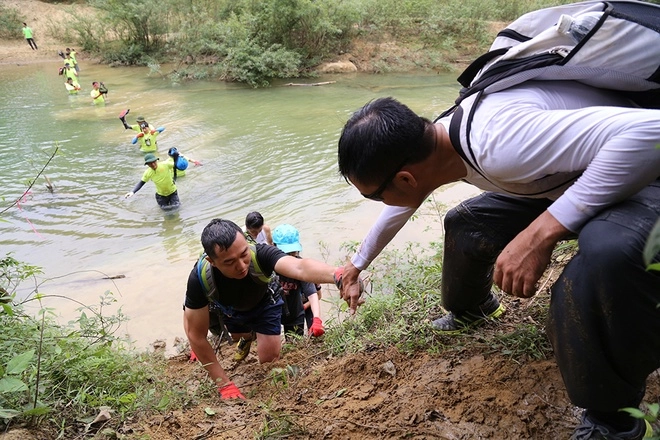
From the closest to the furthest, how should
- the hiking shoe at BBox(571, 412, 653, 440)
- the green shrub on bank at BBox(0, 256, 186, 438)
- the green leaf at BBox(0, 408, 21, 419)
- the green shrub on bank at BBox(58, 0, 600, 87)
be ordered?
the hiking shoe at BBox(571, 412, 653, 440), the green leaf at BBox(0, 408, 21, 419), the green shrub on bank at BBox(0, 256, 186, 438), the green shrub on bank at BBox(58, 0, 600, 87)

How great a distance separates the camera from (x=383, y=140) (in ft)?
5.59

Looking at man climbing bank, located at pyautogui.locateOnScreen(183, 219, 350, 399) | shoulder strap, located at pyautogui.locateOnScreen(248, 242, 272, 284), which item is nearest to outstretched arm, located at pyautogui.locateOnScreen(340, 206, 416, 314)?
man climbing bank, located at pyautogui.locateOnScreen(183, 219, 350, 399)

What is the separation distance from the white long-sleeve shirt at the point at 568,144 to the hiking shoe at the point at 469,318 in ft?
3.59

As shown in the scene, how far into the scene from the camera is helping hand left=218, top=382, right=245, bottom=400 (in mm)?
3005

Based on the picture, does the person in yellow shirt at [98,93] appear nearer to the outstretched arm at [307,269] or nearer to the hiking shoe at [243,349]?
the hiking shoe at [243,349]

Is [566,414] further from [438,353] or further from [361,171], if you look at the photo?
[361,171]

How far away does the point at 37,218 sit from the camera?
339 inches

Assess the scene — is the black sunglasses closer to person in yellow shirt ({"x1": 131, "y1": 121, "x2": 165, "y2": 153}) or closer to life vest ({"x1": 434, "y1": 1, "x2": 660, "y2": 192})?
life vest ({"x1": 434, "y1": 1, "x2": 660, "y2": 192})

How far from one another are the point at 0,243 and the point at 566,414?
8839mm

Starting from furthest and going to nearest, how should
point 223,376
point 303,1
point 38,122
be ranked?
point 303,1 < point 38,122 < point 223,376

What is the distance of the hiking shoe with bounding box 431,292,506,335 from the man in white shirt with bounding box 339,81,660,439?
37.1 inches

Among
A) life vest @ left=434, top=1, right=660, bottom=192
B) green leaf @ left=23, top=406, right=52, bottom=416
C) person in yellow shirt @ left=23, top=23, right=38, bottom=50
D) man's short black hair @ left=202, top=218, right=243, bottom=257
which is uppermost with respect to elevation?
person in yellow shirt @ left=23, top=23, right=38, bottom=50

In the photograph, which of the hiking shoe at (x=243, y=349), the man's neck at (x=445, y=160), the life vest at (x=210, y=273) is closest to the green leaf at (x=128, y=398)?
the life vest at (x=210, y=273)

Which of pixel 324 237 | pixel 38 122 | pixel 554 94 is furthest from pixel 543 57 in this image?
pixel 38 122
